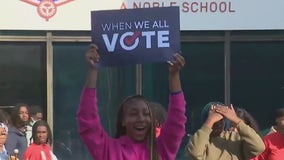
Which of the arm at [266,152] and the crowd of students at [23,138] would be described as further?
the crowd of students at [23,138]

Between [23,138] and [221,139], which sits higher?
[221,139]

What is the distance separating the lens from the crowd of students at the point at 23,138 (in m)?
8.52

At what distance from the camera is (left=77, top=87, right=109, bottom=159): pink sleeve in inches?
157

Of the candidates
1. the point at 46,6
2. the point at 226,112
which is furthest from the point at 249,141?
the point at 46,6

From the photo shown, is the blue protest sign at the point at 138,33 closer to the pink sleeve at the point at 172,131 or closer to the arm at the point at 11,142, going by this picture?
the pink sleeve at the point at 172,131

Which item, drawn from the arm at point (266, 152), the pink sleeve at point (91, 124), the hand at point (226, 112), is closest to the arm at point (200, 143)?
the hand at point (226, 112)

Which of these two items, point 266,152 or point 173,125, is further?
point 266,152

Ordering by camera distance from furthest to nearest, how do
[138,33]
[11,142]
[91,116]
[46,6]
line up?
[46,6], [11,142], [138,33], [91,116]

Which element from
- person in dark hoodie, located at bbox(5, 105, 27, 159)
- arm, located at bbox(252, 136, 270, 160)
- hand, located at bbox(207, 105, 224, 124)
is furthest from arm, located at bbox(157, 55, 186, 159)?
person in dark hoodie, located at bbox(5, 105, 27, 159)

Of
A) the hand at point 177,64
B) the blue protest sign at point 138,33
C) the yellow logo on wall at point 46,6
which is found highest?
the yellow logo on wall at point 46,6

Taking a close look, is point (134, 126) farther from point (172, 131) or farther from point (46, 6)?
point (46, 6)

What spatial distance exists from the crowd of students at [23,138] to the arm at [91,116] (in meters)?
3.71

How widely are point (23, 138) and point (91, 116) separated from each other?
531 cm

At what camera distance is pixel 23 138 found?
9.15 m
